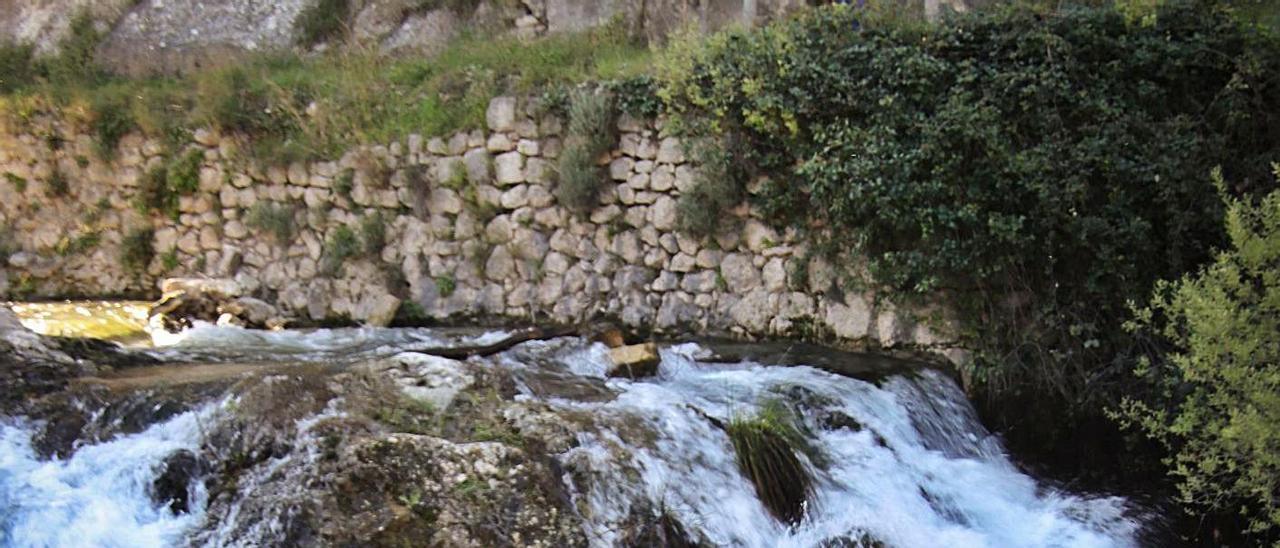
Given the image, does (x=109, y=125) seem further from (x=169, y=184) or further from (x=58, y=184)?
(x=169, y=184)

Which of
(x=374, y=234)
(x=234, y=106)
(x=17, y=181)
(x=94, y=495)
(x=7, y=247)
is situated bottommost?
(x=94, y=495)

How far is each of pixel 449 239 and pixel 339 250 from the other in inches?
43.0

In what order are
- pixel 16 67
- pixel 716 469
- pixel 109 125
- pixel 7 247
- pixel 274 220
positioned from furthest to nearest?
pixel 16 67 → pixel 7 247 → pixel 109 125 → pixel 274 220 → pixel 716 469

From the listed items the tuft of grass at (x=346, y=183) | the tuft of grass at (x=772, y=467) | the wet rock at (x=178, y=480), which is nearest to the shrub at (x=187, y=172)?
the tuft of grass at (x=346, y=183)

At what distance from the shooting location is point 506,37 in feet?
38.5

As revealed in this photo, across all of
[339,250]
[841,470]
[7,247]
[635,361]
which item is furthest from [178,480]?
[7,247]

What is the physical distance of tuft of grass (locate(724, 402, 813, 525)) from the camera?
5215mm

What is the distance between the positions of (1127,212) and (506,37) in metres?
6.88

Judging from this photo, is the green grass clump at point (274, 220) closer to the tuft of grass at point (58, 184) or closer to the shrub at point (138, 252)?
the shrub at point (138, 252)

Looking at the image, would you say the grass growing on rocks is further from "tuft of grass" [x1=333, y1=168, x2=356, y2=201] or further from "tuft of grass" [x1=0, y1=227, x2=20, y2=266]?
"tuft of grass" [x1=0, y1=227, x2=20, y2=266]

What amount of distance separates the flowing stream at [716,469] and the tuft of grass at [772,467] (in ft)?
0.19

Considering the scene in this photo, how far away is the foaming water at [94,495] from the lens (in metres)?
4.22

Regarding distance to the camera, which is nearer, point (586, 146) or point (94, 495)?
point (94, 495)

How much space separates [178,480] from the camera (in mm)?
4559
